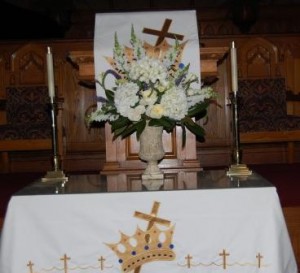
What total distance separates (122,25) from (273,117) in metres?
1.62

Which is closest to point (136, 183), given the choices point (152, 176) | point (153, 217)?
point (152, 176)

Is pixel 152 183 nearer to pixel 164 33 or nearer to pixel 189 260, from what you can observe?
pixel 189 260

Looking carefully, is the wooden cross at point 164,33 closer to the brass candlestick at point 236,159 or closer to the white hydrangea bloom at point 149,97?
the brass candlestick at point 236,159

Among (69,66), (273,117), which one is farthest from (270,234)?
(69,66)

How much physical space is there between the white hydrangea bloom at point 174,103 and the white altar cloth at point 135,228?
27 cm

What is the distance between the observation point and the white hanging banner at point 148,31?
2.20m

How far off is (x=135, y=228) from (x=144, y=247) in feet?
0.21

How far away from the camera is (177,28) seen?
229cm

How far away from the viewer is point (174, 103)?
1679mm

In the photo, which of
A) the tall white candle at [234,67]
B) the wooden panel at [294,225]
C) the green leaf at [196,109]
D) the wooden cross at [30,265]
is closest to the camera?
the wooden cross at [30,265]

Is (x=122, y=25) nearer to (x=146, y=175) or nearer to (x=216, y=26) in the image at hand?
(x=146, y=175)

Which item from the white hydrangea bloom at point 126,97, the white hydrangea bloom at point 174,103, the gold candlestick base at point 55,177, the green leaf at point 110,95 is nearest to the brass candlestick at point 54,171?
the gold candlestick base at point 55,177

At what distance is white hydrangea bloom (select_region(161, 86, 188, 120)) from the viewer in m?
1.68

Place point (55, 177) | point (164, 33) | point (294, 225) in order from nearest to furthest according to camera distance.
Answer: point (55, 177), point (294, 225), point (164, 33)
